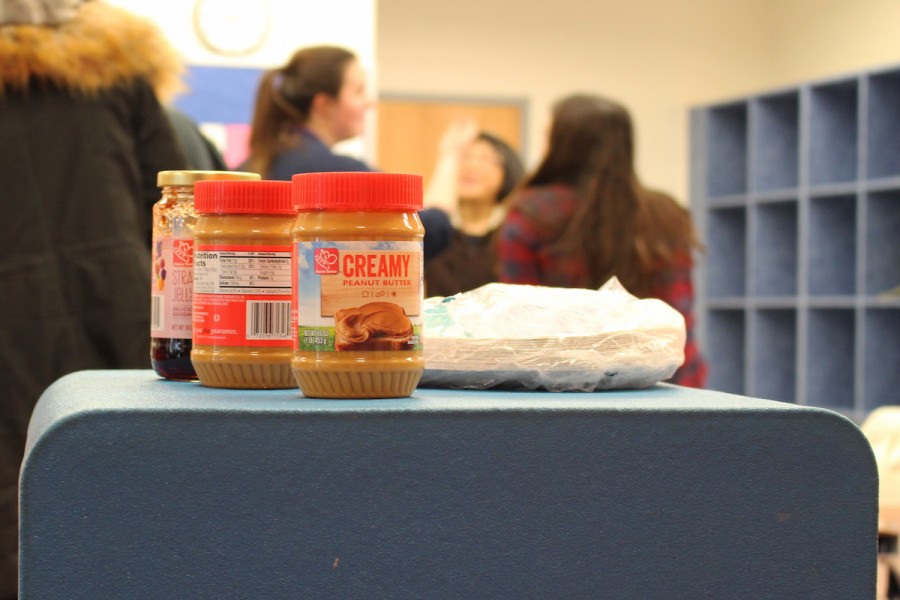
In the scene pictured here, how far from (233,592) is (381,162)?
547 centimetres

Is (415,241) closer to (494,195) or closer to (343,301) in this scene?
(343,301)

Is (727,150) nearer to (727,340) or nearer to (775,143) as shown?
(775,143)

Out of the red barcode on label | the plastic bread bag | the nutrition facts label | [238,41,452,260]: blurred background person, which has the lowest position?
the plastic bread bag

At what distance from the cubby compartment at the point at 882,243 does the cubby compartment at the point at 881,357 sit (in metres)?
0.11

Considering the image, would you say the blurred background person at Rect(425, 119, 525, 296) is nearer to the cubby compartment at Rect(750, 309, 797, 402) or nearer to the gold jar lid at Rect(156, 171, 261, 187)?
the gold jar lid at Rect(156, 171, 261, 187)

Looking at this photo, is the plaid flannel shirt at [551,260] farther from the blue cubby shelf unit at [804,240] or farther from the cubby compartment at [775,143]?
the cubby compartment at [775,143]

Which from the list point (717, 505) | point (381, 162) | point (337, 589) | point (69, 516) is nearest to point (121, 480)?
point (69, 516)

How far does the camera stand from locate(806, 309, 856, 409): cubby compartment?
518 cm

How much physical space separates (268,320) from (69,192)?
0.87 metres

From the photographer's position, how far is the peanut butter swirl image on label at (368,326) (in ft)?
2.81

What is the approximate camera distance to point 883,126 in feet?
15.9

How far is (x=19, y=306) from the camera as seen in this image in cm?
167

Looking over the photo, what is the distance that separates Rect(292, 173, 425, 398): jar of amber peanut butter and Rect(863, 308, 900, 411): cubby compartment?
14.1ft

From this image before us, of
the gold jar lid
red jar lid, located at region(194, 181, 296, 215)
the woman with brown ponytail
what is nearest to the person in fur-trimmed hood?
the woman with brown ponytail
